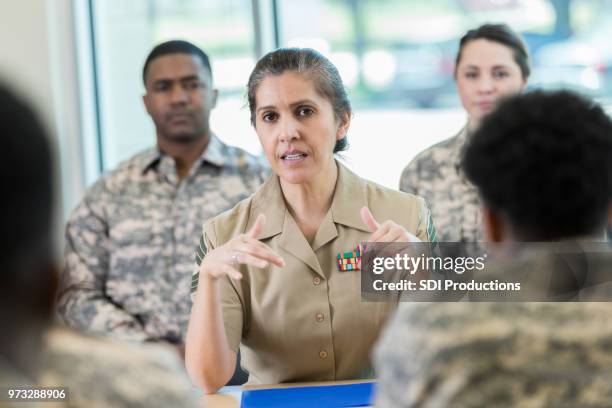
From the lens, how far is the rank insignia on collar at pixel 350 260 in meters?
2.04

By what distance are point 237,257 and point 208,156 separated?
1376 millimetres

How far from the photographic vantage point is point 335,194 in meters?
2.15

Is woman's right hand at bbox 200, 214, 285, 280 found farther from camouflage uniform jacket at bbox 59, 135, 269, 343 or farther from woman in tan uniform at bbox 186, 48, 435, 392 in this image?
camouflage uniform jacket at bbox 59, 135, 269, 343

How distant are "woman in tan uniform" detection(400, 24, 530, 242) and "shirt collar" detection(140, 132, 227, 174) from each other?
2.28ft

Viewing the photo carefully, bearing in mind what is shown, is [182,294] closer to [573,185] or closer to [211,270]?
[211,270]

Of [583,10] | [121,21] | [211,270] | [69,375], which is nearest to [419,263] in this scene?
[211,270]

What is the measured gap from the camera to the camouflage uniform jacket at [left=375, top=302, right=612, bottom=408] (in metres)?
0.98

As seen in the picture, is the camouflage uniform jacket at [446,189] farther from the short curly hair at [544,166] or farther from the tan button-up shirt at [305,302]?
the short curly hair at [544,166]

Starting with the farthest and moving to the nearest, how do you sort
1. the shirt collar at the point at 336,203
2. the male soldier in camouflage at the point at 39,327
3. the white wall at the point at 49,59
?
the white wall at the point at 49,59, the shirt collar at the point at 336,203, the male soldier in camouflage at the point at 39,327

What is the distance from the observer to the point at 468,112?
309 cm

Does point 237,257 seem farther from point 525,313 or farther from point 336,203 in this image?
point 525,313

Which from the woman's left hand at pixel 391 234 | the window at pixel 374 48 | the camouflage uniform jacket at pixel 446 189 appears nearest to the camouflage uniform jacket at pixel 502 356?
the woman's left hand at pixel 391 234

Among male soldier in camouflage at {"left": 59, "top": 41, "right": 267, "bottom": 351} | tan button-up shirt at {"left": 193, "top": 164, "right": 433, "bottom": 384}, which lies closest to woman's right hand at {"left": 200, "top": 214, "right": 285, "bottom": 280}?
tan button-up shirt at {"left": 193, "top": 164, "right": 433, "bottom": 384}

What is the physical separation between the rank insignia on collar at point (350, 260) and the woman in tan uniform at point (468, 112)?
91 cm
